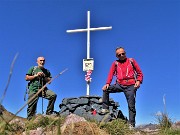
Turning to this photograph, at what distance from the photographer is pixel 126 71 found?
823cm

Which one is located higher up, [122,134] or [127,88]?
[127,88]

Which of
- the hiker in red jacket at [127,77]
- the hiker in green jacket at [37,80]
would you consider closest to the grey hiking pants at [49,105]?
the hiker in green jacket at [37,80]

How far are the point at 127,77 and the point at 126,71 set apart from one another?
→ 124 mm

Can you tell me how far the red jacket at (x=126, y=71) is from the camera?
26.9 ft

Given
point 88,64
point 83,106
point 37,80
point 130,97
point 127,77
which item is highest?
point 88,64

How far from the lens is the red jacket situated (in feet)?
26.9

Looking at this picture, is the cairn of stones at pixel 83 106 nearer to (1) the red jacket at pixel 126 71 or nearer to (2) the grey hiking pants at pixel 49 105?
(2) the grey hiking pants at pixel 49 105

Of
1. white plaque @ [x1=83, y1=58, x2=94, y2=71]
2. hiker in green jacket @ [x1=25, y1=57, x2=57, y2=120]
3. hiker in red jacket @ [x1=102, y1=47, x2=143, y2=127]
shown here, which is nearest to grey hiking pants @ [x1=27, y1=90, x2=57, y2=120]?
hiker in green jacket @ [x1=25, y1=57, x2=57, y2=120]

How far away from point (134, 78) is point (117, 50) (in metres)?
0.67

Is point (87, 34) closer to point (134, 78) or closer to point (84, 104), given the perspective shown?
point (84, 104)

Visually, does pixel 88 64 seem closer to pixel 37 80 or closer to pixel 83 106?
pixel 83 106

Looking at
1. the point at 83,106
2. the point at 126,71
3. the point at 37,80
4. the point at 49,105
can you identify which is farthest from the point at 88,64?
the point at 126,71

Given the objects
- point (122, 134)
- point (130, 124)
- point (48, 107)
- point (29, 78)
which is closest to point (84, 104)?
point (48, 107)

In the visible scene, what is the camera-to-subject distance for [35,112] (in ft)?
30.2
